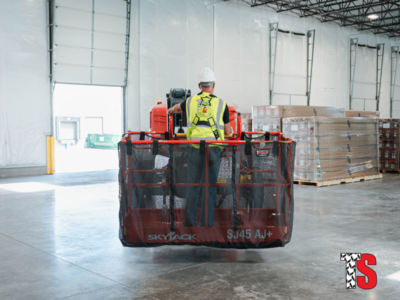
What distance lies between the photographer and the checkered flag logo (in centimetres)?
376

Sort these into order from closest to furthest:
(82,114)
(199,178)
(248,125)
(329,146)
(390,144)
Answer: (199,178), (329,146), (390,144), (248,125), (82,114)

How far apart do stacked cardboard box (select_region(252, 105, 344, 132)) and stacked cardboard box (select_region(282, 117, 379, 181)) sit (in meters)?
0.46

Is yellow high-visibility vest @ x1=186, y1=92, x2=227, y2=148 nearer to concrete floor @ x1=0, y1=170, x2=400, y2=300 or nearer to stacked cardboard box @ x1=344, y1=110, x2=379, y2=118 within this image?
concrete floor @ x1=0, y1=170, x2=400, y2=300

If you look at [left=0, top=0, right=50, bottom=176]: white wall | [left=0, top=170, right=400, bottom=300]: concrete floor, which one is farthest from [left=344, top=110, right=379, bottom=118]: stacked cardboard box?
[left=0, top=0, right=50, bottom=176]: white wall

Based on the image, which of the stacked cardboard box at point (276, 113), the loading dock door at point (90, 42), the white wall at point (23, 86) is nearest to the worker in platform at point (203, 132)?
the stacked cardboard box at point (276, 113)

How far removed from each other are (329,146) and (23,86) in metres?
9.47

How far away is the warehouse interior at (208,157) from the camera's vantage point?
4141 mm

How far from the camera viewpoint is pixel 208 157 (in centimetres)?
421

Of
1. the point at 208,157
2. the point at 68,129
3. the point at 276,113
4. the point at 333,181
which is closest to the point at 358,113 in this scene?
the point at 276,113

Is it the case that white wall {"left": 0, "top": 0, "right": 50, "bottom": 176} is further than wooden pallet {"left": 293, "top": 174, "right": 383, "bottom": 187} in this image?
Yes

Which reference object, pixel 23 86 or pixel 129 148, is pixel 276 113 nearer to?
pixel 23 86

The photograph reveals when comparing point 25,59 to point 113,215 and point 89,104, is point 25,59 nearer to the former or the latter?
point 113,215

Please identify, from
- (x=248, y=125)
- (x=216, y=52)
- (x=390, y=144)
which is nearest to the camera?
(x=390, y=144)

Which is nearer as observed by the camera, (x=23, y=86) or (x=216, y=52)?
(x=23, y=86)
